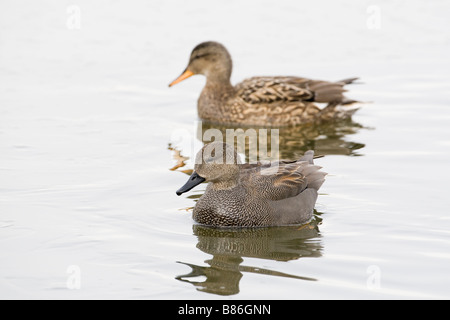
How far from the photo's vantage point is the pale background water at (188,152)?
704 centimetres

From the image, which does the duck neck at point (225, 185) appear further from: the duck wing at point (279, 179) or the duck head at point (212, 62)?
the duck head at point (212, 62)

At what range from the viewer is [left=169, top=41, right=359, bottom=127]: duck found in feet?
41.6

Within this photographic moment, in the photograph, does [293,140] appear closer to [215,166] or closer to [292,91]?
[292,91]

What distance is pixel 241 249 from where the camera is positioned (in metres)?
7.79

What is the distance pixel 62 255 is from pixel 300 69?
26.1 ft

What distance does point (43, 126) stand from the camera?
11.8 meters

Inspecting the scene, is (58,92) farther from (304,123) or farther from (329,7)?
(329,7)

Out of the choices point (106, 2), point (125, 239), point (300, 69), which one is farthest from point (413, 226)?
point (106, 2)

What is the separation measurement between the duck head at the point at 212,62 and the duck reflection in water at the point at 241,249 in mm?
5059

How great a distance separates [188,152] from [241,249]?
11.1 feet

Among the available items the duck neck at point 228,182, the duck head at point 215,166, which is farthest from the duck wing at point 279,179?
the duck head at point 215,166

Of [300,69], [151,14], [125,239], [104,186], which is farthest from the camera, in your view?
[151,14]

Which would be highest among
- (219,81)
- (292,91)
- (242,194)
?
(219,81)

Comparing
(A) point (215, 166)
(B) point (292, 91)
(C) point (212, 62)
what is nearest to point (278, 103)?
(B) point (292, 91)
